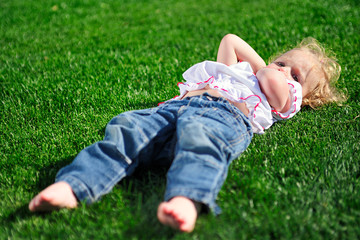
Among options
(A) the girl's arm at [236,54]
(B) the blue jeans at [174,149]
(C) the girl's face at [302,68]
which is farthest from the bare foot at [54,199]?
(C) the girl's face at [302,68]

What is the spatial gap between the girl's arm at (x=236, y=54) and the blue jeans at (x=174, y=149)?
2.56ft

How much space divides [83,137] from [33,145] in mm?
401

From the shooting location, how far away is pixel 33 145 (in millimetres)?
2834

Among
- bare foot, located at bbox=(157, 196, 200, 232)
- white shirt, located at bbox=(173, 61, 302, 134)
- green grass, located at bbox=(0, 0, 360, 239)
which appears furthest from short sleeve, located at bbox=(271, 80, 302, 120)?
bare foot, located at bbox=(157, 196, 200, 232)

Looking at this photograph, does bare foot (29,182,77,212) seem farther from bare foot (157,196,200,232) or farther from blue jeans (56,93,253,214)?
bare foot (157,196,200,232)

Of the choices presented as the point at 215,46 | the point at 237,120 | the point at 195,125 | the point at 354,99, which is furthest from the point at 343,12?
the point at 195,125

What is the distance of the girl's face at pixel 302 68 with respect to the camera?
3.10 m

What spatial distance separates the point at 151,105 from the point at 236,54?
980 mm

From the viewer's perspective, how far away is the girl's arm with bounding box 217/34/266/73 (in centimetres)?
324

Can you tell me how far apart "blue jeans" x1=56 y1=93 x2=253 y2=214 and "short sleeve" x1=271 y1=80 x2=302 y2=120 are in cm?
47

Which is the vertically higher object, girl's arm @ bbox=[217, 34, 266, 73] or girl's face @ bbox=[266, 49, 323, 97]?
girl's arm @ bbox=[217, 34, 266, 73]

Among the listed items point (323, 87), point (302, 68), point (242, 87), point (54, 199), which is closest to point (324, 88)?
point (323, 87)

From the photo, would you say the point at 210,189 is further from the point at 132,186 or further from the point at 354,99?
the point at 354,99

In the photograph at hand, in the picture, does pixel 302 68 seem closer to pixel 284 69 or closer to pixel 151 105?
pixel 284 69
